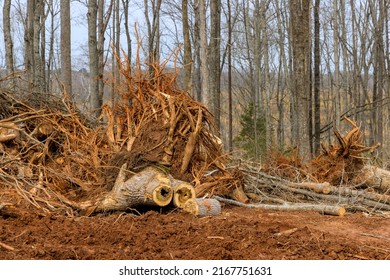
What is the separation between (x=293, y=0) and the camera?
35.5 ft

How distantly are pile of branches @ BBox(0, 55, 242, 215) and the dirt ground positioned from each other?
593 mm

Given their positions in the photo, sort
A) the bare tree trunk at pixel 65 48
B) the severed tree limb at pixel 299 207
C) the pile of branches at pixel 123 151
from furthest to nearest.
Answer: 1. the bare tree trunk at pixel 65 48
2. the severed tree limb at pixel 299 207
3. the pile of branches at pixel 123 151

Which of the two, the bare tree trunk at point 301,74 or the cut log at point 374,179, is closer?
the cut log at point 374,179

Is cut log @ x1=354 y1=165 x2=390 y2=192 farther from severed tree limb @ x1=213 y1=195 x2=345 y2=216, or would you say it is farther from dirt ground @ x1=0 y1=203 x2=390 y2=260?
dirt ground @ x1=0 y1=203 x2=390 y2=260

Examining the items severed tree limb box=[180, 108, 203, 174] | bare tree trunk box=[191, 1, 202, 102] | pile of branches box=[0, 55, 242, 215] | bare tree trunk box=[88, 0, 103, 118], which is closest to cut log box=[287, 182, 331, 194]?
pile of branches box=[0, 55, 242, 215]

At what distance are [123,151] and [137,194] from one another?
2.84ft

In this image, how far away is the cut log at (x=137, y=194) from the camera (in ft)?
19.5

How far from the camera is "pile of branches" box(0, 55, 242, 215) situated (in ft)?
20.9

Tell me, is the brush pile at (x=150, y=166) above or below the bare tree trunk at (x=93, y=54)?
below

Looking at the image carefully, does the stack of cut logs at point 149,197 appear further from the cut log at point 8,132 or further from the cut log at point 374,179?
the cut log at point 374,179

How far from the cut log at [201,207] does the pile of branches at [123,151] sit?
34cm

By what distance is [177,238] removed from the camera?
15.0 feet

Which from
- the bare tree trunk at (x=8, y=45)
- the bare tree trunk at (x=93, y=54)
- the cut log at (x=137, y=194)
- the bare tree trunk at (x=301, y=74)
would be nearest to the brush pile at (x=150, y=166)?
the cut log at (x=137, y=194)

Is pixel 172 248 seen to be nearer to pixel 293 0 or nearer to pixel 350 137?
pixel 350 137
